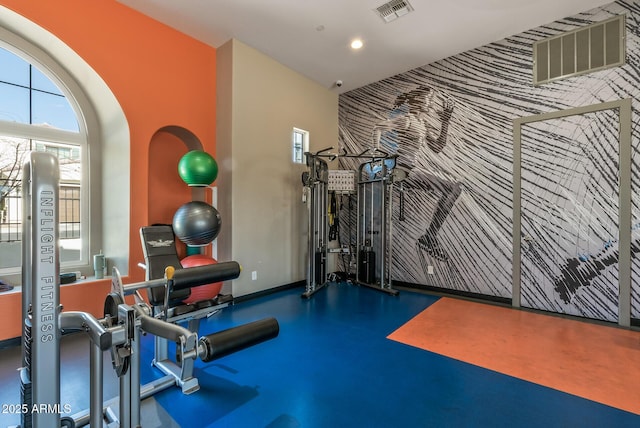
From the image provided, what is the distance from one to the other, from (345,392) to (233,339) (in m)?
1.36

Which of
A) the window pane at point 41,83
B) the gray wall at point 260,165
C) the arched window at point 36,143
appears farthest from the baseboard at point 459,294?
the window pane at point 41,83

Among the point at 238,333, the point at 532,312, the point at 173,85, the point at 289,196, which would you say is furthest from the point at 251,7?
the point at 532,312

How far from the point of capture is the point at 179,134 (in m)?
4.18

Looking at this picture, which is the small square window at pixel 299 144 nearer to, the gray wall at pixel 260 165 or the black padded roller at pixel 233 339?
the gray wall at pixel 260 165

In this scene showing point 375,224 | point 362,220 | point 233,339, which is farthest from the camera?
point 362,220

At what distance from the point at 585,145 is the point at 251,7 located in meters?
4.48

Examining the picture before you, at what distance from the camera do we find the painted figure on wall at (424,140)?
480cm

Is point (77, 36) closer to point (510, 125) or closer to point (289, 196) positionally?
point (289, 196)

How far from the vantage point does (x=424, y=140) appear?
5039mm

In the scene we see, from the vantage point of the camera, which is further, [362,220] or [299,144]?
[362,220]

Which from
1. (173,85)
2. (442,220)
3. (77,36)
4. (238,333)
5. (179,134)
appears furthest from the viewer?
(442,220)

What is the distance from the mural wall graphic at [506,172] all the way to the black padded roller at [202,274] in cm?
391

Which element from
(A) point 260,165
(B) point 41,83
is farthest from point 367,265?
(B) point 41,83

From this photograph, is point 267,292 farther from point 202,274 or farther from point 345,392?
point 202,274
